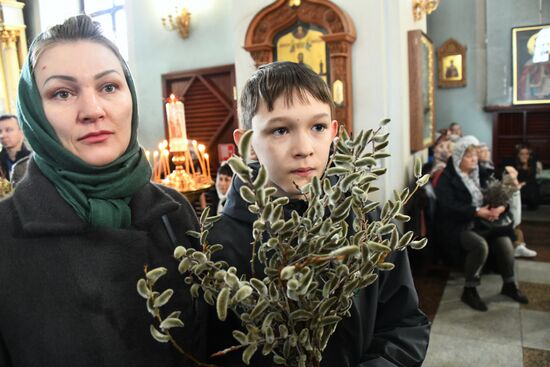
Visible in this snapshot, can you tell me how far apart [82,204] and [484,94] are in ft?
31.8

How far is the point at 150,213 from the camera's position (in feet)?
3.56

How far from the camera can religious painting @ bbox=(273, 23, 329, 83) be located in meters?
4.46

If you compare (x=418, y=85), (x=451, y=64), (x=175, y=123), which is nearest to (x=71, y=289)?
(x=175, y=123)

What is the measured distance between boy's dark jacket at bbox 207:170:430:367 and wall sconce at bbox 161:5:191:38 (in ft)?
20.9

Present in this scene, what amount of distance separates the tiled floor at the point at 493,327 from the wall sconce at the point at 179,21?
506 cm

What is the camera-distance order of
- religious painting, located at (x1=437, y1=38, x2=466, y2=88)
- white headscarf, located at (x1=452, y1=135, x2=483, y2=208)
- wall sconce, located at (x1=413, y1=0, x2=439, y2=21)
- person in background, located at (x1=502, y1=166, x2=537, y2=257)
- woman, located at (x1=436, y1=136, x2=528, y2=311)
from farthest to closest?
1. religious painting, located at (x1=437, y1=38, x2=466, y2=88)
2. wall sconce, located at (x1=413, y1=0, x2=439, y2=21)
3. person in background, located at (x1=502, y1=166, x2=537, y2=257)
4. white headscarf, located at (x1=452, y1=135, x2=483, y2=208)
5. woman, located at (x1=436, y1=136, x2=528, y2=311)

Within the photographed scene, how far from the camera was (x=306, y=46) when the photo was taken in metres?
4.50

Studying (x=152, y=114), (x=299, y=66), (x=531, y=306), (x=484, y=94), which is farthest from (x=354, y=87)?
(x=484, y=94)

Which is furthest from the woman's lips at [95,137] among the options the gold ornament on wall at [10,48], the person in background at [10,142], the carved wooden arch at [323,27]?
the gold ornament on wall at [10,48]

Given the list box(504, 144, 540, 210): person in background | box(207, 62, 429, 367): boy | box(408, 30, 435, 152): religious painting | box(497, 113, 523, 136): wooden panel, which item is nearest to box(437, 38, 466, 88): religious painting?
box(497, 113, 523, 136): wooden panel

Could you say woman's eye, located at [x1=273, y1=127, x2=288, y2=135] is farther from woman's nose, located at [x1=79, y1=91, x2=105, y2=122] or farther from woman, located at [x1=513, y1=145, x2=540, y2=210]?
woman, located at [x1=513, y1=145, x2=540, y2=210]

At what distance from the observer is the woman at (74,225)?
93 cm

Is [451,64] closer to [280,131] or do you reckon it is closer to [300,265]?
[280,131]

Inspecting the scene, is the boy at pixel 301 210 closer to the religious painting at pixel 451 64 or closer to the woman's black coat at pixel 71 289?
the woman's black coat at pixel 71 289
